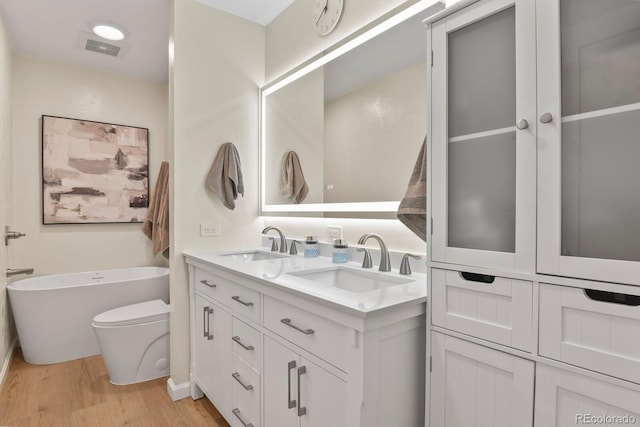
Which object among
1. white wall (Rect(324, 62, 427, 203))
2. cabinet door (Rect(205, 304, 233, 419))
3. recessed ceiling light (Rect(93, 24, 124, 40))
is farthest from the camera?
recessed ceiling light (Rect(93, 24, 124, 40))

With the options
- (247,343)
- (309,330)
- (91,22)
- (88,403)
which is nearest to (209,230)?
(247,343)

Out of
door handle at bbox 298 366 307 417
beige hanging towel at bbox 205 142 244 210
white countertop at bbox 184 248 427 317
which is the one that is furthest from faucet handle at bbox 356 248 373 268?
beige hanging towel at bbox 205 142 244 210

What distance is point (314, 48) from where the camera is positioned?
2248 millimetres

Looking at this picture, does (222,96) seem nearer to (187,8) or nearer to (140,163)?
(187,8)

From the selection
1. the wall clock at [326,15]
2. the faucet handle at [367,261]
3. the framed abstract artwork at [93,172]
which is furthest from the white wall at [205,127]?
the framed abstract artwork at [93,172]

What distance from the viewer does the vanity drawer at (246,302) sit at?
4.99 feet

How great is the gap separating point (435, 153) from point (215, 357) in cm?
156

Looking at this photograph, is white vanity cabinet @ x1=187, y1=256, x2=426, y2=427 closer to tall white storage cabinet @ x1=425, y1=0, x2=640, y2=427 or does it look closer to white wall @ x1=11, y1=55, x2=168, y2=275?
tall white storage cabinet @ x1=425, y1=0, x2=640, y2=427

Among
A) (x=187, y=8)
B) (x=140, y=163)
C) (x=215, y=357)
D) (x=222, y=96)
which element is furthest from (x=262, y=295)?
(x=140, y=163)

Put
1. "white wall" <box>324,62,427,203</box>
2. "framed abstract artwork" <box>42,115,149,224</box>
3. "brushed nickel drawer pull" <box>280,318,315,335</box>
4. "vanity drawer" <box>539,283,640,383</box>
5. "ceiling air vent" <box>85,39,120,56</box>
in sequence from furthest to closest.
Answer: "framed abstract artwork" <box>42,115,149,224</box>
"ceiling air vent" <box>85,39,120,56</box>
"white wall" <box>324,62,427,203</box>
"brushed nickel drawer pull" <box>280,318,315,335</box>
"vanity drawer" <box>539,283,640,383</box>

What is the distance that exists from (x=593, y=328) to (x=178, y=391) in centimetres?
223

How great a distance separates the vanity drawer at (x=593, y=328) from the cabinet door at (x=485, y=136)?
114 millimetres

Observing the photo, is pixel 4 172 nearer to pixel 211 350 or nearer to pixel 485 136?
pixel 211 350

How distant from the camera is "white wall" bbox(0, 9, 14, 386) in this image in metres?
2.42
